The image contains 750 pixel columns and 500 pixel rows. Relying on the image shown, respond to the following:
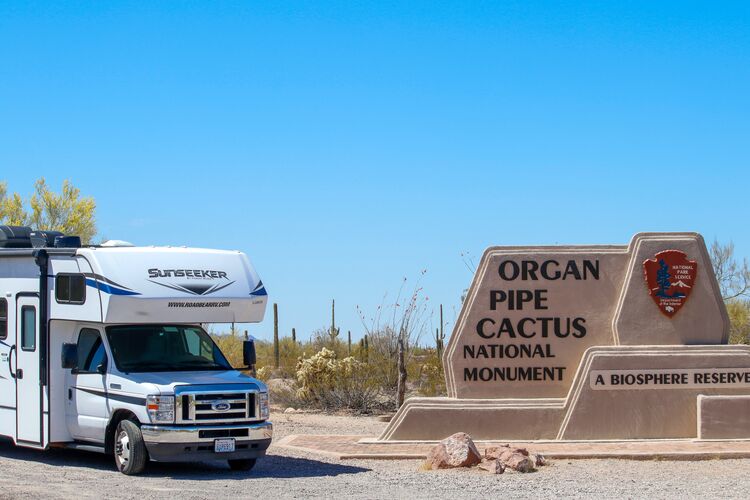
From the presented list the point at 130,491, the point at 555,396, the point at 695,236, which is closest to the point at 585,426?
the point at 555,396

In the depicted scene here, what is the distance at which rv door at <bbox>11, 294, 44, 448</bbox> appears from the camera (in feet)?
50.6

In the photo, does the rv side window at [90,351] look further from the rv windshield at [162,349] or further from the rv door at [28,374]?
the rv door at [28,374]

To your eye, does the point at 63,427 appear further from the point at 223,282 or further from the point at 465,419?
the point at 465,419

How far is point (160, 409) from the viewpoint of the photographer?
13953 mm

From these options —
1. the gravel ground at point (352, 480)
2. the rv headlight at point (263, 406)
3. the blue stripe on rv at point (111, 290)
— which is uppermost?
the blue stripe on rv at point (111, 290)

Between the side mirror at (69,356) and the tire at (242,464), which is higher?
the side mirror at (69,356)

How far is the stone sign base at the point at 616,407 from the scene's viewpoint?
57.4 ft

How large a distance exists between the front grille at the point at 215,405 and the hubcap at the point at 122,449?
0.87m

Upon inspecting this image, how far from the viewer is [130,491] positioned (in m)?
12.9

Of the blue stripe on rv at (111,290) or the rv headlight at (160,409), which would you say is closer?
the rv headlight at (160,409)

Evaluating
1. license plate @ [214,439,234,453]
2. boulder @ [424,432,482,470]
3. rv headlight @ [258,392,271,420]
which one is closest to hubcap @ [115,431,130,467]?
license plate @ [214,439,234,453]

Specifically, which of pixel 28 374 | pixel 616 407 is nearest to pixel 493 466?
pixel 616 407

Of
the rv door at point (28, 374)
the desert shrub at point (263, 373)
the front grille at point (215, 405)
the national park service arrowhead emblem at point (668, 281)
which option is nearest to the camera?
the front grille at point (215, 405)

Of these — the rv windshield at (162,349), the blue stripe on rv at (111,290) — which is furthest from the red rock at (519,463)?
the blue stripe on rv at (111,290)
